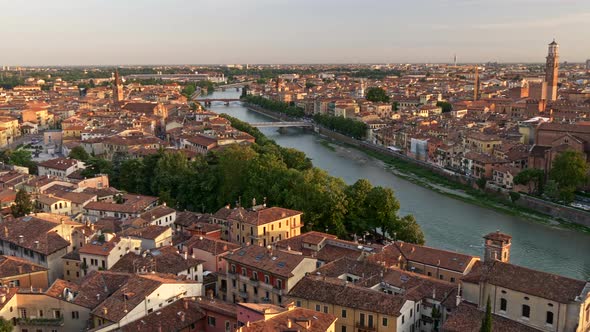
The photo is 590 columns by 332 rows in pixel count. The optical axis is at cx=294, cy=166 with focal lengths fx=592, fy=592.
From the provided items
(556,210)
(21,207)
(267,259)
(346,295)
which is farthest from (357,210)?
(21,207)

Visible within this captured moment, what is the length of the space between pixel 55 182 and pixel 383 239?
8491 mm

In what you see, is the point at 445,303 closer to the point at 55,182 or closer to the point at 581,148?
the point at 55,182

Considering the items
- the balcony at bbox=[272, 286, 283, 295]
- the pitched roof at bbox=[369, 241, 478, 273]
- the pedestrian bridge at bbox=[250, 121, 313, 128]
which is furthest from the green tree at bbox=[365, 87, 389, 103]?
the balcony at bbox=[272, 286, 283, 295]

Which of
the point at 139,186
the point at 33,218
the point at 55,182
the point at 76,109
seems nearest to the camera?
the point at 33,218

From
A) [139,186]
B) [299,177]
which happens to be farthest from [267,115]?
[299,177]

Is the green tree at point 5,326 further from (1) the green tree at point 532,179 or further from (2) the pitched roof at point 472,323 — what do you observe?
(1) the green tree at point 532,179

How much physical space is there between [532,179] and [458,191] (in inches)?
95.5

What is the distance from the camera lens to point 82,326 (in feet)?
24.6

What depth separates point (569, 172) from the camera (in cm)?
1731

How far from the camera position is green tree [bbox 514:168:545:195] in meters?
18.1

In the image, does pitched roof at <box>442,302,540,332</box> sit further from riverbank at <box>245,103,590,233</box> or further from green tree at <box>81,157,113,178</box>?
green tree at <box>81,157,113,178</box>

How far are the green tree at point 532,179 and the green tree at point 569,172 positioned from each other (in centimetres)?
45

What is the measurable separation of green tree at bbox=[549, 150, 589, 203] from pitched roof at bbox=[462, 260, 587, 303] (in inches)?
419

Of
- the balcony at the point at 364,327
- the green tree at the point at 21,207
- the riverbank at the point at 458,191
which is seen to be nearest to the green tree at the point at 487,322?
the balcony at the point at 364,327
